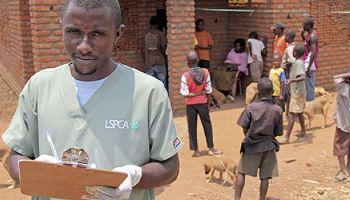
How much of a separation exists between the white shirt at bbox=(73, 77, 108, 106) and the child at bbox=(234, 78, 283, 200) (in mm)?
2953

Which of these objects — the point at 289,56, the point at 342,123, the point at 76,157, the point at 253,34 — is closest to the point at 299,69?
the point at 289,56

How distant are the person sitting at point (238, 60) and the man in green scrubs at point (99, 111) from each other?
7873 millimetres

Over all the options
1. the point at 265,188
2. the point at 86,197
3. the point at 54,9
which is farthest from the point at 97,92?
the point at 54,9

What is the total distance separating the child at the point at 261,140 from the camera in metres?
4.49

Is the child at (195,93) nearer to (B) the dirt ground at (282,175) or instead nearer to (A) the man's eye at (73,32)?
(B) the dirt ground at (282,175)

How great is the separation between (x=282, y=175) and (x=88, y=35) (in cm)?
425

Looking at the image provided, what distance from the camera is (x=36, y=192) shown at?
1592 mm

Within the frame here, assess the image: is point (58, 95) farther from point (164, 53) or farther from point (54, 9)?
point (164, 53)

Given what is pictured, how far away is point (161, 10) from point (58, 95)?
7902 millimetres

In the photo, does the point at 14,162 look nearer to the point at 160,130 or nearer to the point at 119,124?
the point at 119,124

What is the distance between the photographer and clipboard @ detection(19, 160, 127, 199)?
59.8 inches

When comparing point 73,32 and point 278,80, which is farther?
point 278,80

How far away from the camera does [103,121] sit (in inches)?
65.8

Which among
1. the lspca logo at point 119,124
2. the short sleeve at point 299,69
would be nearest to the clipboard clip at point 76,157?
the lspca logo at point 119,124
